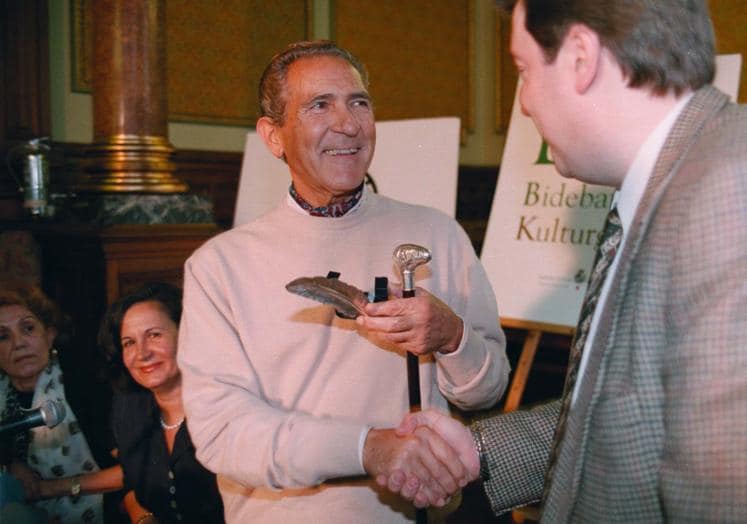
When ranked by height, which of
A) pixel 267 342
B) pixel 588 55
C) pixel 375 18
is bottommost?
pixel 267 342

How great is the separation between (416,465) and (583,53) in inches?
31.8

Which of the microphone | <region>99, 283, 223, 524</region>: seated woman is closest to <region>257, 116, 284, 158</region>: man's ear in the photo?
<region>99, 283, 223, 524</region>: seated woman

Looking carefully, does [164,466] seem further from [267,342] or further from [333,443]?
[333,443]

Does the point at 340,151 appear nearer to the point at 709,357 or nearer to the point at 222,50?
the point at 709,357

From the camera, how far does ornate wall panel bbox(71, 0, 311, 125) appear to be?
16.4ft

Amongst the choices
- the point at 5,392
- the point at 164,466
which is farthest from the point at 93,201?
the point at 164,466

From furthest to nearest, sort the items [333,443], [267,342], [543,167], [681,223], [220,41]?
[220,41], [543,167], [267,342], [333,443], [681,223]

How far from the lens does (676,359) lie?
84cm

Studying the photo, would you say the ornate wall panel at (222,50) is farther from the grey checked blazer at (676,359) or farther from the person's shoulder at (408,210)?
the grey checked blazer at (676,359)

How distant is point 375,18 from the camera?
620 cm

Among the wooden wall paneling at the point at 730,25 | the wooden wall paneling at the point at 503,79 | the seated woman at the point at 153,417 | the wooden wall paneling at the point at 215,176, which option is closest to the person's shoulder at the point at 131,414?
the seated woman at the point at 153,417

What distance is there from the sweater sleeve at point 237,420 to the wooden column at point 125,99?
199 cm

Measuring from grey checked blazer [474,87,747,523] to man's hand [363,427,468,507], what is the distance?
1.38 feet

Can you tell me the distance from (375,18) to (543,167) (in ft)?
10.7
